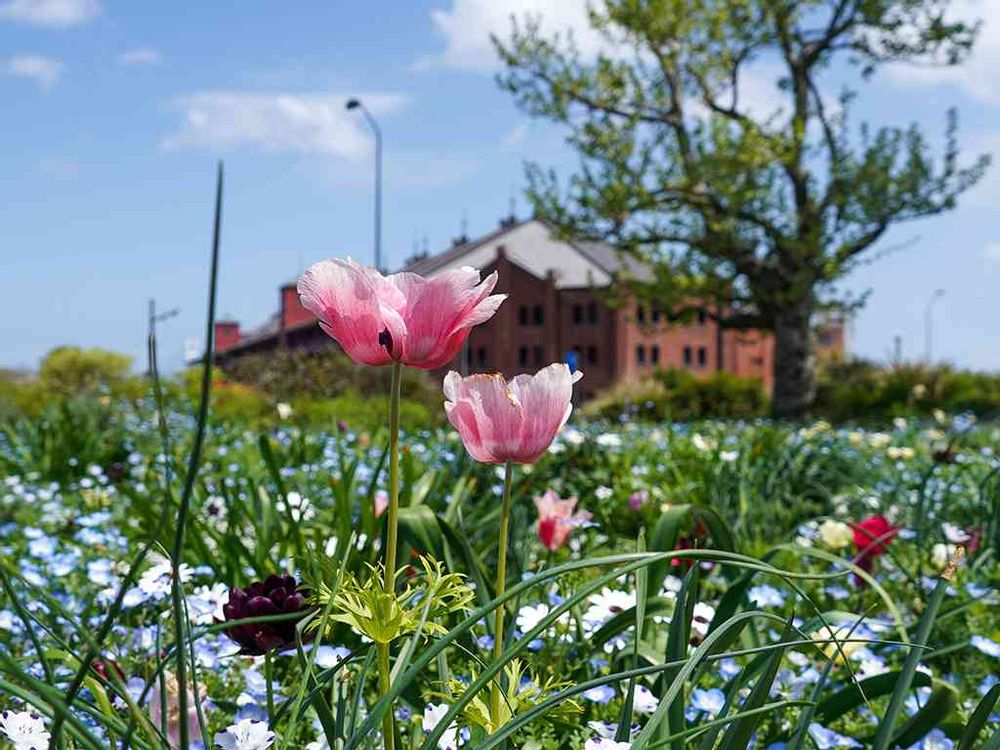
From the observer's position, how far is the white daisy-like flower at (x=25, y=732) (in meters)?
1.50

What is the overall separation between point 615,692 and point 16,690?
1.41 meters

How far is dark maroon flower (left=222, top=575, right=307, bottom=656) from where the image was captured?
1602mm

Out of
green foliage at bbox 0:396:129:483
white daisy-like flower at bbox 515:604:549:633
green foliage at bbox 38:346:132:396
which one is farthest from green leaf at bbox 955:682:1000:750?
green foliage at bbox 38:346:132:396

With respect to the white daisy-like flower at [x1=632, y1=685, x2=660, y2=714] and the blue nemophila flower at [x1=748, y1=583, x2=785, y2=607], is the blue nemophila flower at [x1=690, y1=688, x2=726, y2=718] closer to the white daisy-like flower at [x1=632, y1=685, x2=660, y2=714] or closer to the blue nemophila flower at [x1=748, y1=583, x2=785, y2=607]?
the white daisy-like flower at [x1=632, y1=685, x2=660, y2=714]

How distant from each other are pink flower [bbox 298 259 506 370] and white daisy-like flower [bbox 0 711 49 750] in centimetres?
74

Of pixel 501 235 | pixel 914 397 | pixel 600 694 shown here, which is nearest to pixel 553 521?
pixel 600 694

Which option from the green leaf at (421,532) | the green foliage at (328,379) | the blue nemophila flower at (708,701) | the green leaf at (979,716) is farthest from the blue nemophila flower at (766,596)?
the green foliage at (328,379)

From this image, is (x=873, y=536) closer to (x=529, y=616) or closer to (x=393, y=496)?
(x=529, y=616)

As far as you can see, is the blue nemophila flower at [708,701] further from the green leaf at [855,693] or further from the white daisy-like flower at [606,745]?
the white daisy-like flower at [606,745]

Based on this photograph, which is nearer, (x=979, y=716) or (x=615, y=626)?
(x=979, y=716)

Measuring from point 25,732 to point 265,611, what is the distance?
0.38 meters

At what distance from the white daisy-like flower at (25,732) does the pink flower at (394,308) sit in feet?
2.44

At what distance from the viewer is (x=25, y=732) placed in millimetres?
1547

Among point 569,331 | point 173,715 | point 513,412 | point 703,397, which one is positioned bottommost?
point 703,397
